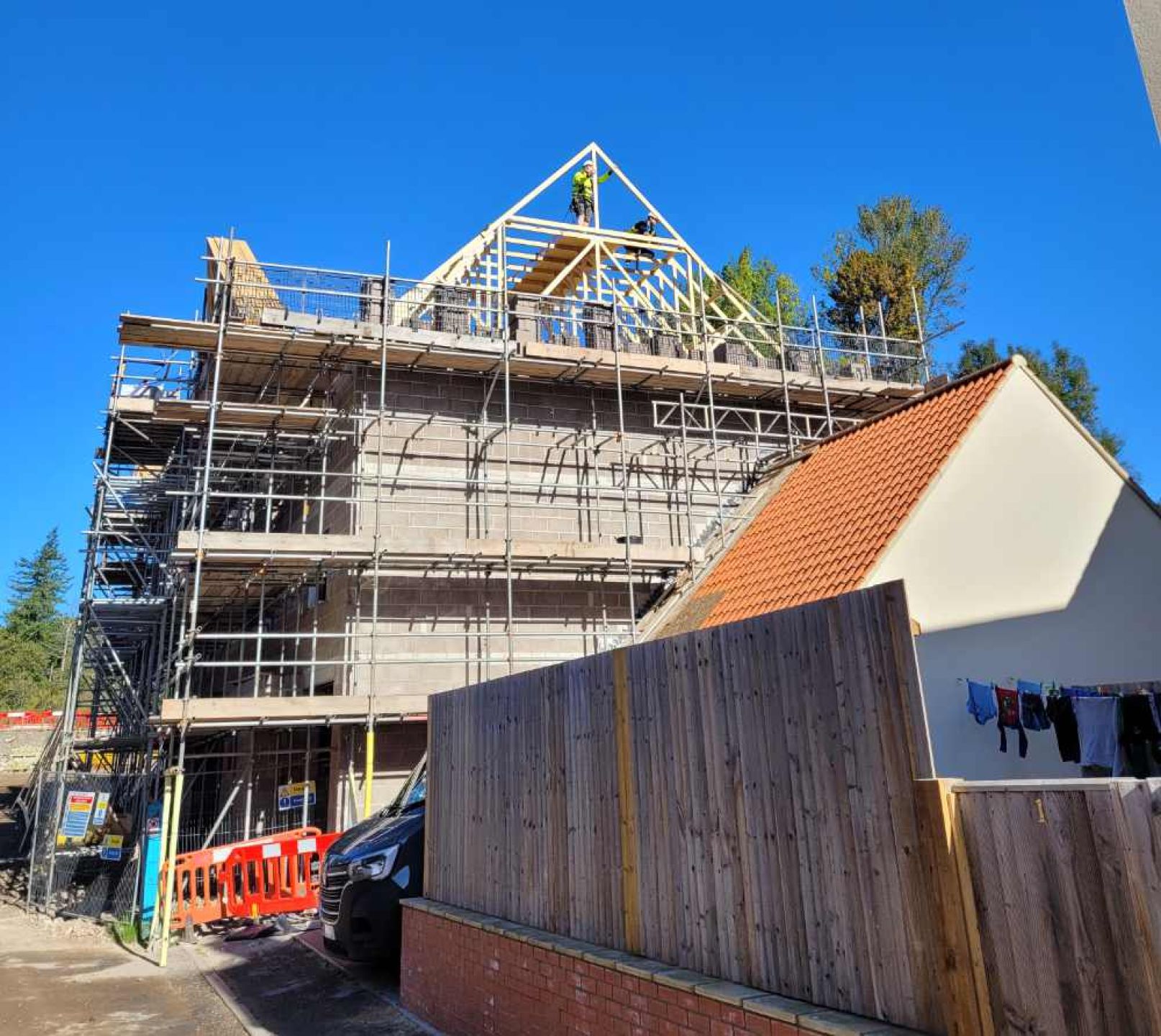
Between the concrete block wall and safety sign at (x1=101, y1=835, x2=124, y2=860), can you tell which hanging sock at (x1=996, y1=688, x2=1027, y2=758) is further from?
safety sign at (x1=101, y1=835, x2=124, y2=860)

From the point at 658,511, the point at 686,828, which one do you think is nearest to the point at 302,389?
the point at 658,511

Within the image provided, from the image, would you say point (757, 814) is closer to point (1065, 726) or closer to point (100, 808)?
point (1065, 726)

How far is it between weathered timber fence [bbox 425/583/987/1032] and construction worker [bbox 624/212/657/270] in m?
17.3

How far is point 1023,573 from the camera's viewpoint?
10.3 metres

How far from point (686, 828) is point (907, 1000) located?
1.54m

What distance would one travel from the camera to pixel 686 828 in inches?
202

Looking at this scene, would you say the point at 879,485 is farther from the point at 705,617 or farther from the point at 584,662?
the point at 584,662

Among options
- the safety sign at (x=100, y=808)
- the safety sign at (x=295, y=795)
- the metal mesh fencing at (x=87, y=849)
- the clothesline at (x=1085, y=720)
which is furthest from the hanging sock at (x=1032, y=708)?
the safety sign at (x=100, y=808)

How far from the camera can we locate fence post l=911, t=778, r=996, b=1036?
3.61 meters

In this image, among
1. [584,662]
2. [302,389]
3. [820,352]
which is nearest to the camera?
[584,662]

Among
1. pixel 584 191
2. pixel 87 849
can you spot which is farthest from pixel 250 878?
pixel 584 191

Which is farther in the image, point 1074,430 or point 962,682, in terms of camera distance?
point 1074,430

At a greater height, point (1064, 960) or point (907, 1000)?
point (1064, 960)

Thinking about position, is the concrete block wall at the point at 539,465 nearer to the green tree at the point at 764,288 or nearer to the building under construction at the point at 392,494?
the building under construction at the point at 392,494
